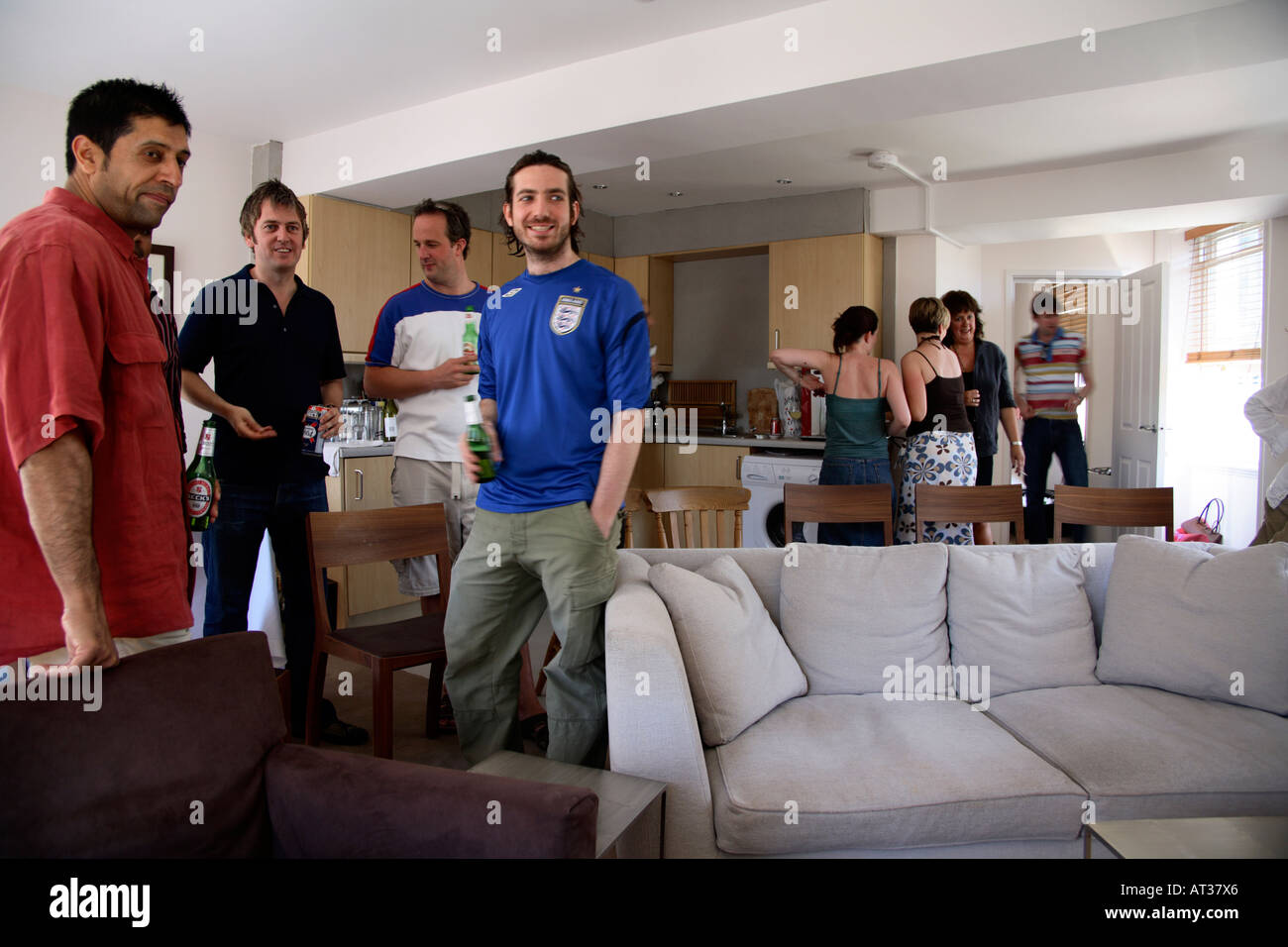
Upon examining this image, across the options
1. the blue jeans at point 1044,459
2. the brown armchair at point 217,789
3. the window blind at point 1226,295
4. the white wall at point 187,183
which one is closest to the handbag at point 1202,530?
the blue jeans at point 1044,459

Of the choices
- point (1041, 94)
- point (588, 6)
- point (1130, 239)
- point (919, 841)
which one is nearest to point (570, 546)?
point (919, 841)

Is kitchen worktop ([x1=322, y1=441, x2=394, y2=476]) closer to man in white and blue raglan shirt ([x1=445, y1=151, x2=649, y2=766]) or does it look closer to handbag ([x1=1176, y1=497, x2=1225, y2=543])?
man in white and blue raglan shirt ([x1=445, y1=151, x2=649, y2=766])

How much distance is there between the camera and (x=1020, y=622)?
2.30 metres

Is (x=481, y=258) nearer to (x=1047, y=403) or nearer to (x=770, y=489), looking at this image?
(x=770, y=489)

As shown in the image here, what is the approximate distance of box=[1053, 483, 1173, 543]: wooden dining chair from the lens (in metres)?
3.10

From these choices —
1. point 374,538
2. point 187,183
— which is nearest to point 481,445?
point 374,538

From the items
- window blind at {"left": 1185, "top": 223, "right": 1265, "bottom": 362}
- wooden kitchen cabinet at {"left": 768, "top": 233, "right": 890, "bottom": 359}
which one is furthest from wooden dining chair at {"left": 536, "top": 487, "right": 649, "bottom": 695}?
window blind at {"left": 1185, "top": 223, "right": 1265, "bottom": 362}

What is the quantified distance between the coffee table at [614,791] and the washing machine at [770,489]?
11.4ft

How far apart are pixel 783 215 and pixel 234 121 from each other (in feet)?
11.2

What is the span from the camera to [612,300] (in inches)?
73.3

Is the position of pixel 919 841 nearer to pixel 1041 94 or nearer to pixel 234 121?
pixel 1041 94

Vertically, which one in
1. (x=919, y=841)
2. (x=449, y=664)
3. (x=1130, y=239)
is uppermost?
(x=1130, y=239)

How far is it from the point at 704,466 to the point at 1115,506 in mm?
3045

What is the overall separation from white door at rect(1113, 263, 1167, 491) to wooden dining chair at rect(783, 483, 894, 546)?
10.2ft
